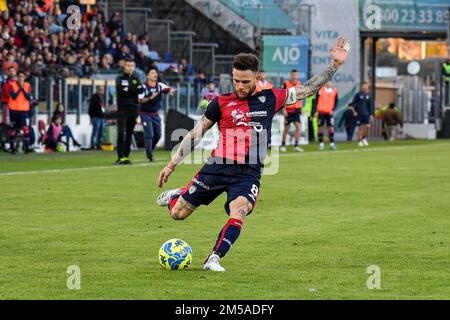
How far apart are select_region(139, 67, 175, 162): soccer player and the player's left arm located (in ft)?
51.9

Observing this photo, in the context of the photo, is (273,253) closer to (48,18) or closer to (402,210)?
(402,210)

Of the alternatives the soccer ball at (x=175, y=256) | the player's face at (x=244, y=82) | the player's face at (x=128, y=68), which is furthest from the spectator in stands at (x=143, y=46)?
the soccer ball at (x=175, y=256)

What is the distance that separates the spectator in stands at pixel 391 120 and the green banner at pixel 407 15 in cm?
319

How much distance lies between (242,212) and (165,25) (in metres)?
35.7

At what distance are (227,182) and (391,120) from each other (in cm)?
3750

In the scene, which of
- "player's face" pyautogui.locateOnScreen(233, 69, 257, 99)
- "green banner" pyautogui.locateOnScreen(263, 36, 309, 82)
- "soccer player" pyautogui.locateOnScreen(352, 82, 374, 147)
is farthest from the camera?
"green banner" pyautogui.locateOnScreen(263, 36, 309, 82)

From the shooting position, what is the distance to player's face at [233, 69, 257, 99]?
10867mm

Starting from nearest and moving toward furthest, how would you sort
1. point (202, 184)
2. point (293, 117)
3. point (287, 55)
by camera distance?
point (202, 184) < point (293, 117) < point (287, 55)

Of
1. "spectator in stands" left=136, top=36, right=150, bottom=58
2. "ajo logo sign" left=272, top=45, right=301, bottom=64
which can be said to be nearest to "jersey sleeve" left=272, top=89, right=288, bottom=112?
"spectator in stands" left=136, top=36, right=150, bottom=58

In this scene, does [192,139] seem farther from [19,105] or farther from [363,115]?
[363,115]

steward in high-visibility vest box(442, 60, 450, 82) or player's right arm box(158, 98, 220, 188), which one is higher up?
steward in high-visibility vest box(442, 60, 450, 82)

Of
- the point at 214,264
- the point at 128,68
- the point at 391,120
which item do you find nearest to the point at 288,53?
the point at 391,120

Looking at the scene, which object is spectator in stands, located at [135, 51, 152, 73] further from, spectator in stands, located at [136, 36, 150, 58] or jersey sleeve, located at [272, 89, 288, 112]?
jersey sleeve, located at [272, 89, 288, 112]

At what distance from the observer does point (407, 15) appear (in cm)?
4825
